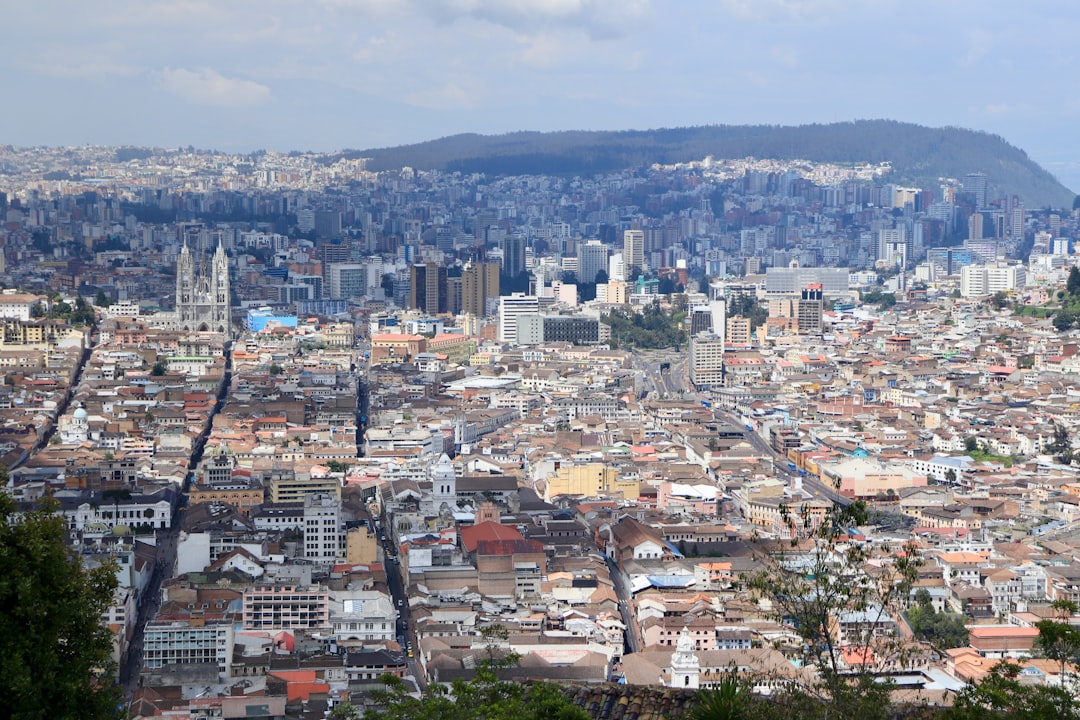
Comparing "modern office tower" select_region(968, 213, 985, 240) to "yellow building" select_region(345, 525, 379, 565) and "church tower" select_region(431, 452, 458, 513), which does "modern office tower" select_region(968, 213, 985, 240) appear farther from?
"yellow building" select_region(345, 525, 379, 565)

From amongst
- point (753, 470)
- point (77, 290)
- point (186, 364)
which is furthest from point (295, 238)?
point (753, 470)

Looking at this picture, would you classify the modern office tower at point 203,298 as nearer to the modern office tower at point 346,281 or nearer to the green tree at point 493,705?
the modern office tower at point 346,281

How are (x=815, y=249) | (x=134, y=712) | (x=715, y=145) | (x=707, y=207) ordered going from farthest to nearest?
(x=715, y=145) < (x=707, y=207) < (x=815, y=249) < (x=134, y=712)

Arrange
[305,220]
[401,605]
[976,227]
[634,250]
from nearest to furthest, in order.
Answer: [401,605]
[634,250]
[305,220]
[976,227]

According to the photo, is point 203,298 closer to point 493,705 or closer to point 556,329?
point 556,329

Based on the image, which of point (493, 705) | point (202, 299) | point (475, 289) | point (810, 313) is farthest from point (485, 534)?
point (475, 289)

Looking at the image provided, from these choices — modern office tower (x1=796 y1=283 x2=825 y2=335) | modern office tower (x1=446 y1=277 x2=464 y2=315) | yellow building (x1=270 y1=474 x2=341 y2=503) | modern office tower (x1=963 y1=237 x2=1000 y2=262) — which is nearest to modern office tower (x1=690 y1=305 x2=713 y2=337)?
modern office tower (x1=796 y1=283 x2=825 y2=335)

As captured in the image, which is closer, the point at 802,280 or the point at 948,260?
the point at 802,280

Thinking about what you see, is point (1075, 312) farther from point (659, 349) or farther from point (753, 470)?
point (753, 470)
